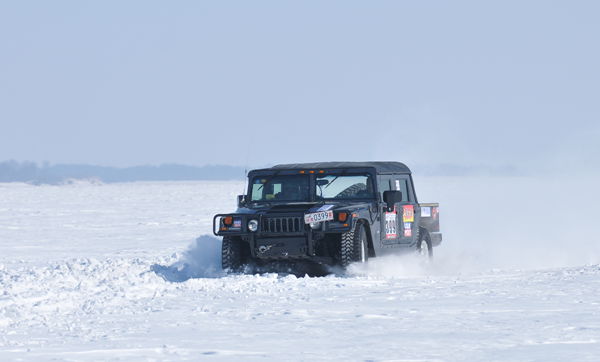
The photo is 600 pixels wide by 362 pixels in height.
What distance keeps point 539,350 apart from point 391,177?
745 cm

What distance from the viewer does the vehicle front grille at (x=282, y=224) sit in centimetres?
1291

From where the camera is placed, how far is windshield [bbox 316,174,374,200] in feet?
45.6

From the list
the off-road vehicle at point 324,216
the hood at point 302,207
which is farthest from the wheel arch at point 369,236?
the hood at point 302,207

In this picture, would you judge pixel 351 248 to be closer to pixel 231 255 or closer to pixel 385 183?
pixel 231 255

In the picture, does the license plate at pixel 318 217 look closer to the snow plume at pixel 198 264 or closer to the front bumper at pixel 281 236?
the front bumper at pixel 281 236

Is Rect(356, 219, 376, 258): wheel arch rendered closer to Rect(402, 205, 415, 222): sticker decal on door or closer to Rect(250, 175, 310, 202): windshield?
Rect(250, 175, 310, 202): windshield

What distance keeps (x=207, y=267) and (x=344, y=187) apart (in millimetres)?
2189

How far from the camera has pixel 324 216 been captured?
1284 cm

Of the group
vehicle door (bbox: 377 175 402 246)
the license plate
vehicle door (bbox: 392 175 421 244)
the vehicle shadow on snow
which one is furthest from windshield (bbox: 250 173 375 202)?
the license plate

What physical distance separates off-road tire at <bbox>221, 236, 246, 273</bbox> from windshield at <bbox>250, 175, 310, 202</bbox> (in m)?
0.96

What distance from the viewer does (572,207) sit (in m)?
35.5

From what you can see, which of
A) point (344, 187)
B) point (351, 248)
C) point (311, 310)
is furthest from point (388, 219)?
point (311, 310)

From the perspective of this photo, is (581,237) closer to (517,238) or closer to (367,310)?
(517,238)

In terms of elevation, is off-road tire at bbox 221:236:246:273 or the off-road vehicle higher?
the off-road vehicle
